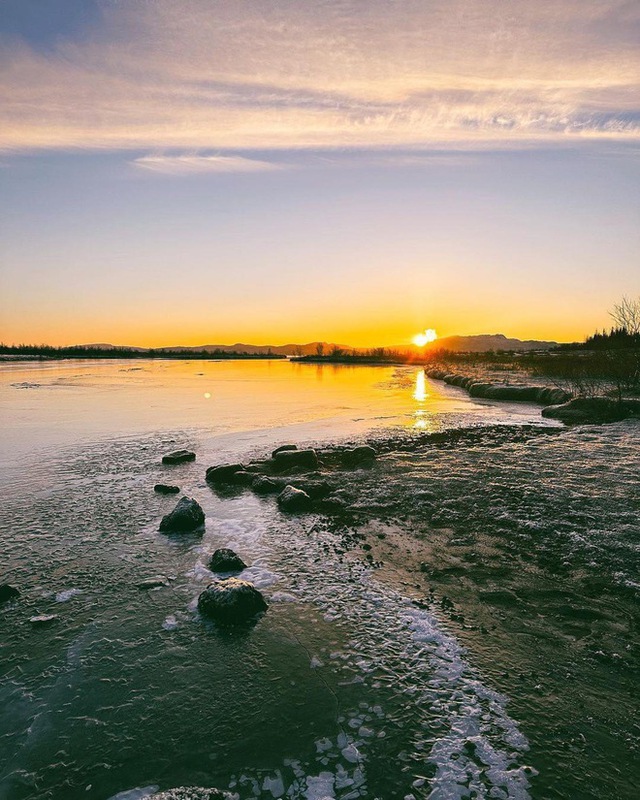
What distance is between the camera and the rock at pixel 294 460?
14.1 metres

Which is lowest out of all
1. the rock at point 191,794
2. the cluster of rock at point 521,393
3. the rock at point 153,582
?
the rock at point 153,582

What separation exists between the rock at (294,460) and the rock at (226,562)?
6310 millimetres

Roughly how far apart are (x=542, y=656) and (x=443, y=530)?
381cm

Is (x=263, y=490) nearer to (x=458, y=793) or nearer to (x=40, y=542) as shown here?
(x=40, y=542)

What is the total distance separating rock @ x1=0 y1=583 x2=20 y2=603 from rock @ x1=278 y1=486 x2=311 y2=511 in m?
5.48

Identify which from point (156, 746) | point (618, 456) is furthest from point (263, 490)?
point (618, 456)

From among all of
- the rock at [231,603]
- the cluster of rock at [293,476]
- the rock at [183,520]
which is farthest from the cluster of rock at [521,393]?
the rock at [231,603]

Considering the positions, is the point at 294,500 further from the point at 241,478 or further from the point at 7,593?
the point at 7,593

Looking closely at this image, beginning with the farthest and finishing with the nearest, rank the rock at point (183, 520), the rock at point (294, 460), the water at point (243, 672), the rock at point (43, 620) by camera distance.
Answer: the rock at point (294, 460)
the rock at point (183, 520)
the rock at point (43, 620)
the water at point (243, 672)

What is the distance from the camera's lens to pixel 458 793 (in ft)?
12.0

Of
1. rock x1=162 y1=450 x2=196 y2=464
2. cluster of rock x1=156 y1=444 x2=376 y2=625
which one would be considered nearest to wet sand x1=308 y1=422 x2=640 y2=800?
cluster of rock x1=156 y1=444 x2=376 y2=625

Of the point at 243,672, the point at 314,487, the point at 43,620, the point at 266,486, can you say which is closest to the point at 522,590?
the point at 243,672

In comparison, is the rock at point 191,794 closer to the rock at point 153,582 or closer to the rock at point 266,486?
the rock at point 153,582

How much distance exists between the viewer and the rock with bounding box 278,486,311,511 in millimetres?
10688
